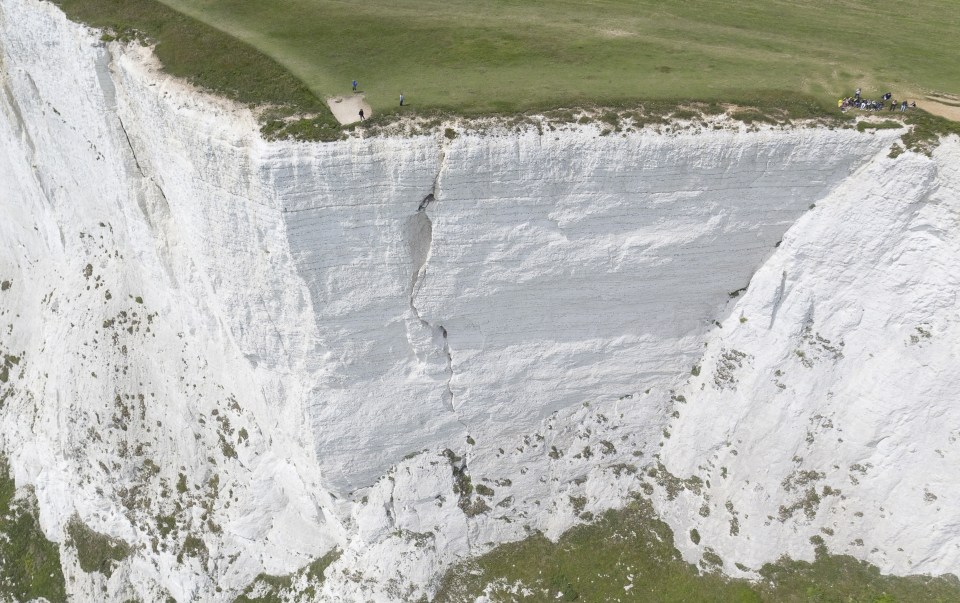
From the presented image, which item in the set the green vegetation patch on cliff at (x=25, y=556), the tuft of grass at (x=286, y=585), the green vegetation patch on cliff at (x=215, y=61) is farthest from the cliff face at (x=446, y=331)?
the green vegetation patch on cliff at (x=25, y=556)

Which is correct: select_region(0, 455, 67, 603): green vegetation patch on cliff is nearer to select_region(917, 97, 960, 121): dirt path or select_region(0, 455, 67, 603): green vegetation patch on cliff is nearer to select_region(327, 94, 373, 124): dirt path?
select_region(327, 94, 373, 124): dirt path

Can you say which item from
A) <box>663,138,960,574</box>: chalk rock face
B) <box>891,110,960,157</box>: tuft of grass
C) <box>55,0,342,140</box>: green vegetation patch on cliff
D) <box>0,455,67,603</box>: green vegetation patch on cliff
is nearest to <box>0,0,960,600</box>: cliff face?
<box>663,138,960,574</box>: chalk rock face

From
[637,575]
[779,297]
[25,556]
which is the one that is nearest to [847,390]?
[779,297]

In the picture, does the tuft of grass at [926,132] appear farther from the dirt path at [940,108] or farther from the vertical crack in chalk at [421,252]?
→ the vertical crack in chalk at [421,252]

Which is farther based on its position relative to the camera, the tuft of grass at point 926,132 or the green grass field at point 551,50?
the green grass field at point 551,50

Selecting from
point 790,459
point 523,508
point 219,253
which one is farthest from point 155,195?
point 790,459

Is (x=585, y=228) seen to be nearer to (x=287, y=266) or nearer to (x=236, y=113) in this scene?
(x=287, y=266)

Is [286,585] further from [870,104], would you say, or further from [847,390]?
[870,104]
